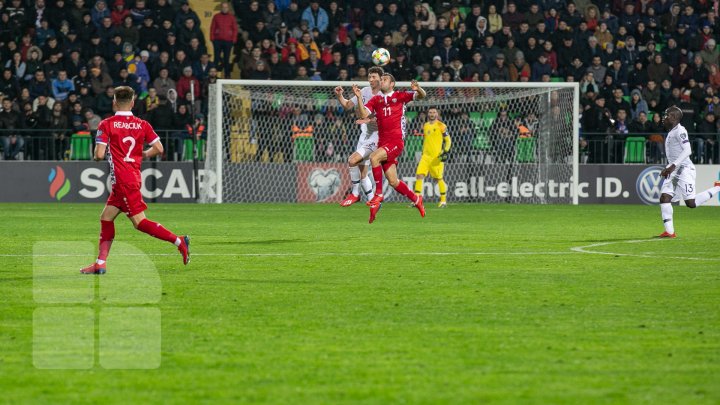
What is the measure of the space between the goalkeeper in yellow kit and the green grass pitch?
9416 millimetres

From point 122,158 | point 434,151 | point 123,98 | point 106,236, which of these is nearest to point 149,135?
point 122,158

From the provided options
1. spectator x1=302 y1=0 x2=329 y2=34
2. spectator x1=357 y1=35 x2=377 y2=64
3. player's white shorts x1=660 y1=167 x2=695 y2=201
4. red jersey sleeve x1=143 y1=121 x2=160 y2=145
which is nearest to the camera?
red jersey sleeve x1=143 y1=121 x2=160 y2=145

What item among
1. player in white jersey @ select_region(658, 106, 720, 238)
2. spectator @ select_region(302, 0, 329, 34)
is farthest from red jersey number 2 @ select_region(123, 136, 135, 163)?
spectator @ select_region(302, 0, 329, 34)

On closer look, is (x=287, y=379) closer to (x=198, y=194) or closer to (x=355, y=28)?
(x=198, y=194)

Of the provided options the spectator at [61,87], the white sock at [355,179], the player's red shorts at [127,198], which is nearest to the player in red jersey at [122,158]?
the player's red shorts at [127,198]

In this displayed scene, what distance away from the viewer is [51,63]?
2769 centimetres

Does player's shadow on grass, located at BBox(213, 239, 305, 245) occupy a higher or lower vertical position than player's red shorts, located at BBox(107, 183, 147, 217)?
lower

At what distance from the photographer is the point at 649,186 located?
93.4ft

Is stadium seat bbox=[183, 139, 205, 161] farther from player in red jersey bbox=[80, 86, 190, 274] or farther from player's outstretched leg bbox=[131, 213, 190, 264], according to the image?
player in red jersey bbox=[80, 86, 190, 274]

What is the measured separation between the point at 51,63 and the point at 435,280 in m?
19.3

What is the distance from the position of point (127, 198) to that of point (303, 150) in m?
16.7

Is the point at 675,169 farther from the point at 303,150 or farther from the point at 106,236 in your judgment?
the point at 303,150

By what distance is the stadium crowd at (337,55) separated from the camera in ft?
90.7

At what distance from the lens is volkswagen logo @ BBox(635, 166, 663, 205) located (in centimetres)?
2841
